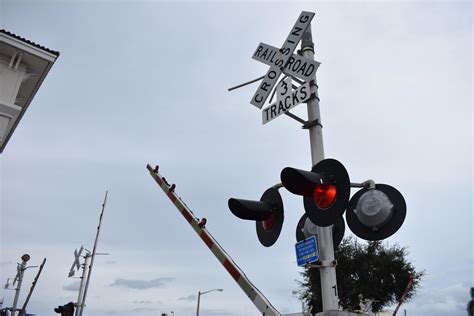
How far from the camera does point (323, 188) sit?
3.57 m

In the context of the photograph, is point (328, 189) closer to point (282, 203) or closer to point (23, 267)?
point (282, 203)

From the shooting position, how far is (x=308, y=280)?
2944 cm

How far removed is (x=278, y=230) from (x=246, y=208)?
50cm

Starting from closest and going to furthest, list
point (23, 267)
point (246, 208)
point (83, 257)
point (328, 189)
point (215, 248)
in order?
point (328, 189) < point (246, 208) < point (215, 248) < point (23, 267) < point (83, 257)

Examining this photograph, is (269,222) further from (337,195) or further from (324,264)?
(337,195)

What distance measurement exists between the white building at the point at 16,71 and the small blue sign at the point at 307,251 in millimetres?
9612

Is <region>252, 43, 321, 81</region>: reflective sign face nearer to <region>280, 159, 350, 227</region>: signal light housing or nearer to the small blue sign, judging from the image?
<region>280, 159, 350, 227</region>: signal light housing

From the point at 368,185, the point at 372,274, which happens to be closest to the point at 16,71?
the point at 368,185

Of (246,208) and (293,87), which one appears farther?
→ (293,87)

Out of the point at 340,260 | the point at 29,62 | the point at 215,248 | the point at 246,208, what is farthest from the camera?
the point at 340,260

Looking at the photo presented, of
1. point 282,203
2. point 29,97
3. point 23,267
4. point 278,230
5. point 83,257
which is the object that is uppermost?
point 29,97

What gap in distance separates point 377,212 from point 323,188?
1.97 feet

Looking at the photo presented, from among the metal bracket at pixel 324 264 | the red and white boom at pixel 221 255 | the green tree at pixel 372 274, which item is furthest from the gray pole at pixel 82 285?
the metal bracket at pixel 324 264

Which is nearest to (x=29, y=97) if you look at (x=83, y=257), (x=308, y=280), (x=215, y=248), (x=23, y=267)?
(x=23, y=267)
